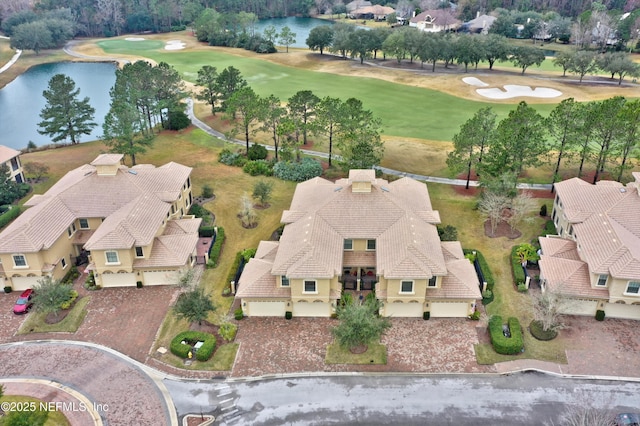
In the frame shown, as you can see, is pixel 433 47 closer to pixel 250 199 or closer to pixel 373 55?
pixel 373 55

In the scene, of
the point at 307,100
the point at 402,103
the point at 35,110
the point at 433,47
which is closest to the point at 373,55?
the point at 433,47

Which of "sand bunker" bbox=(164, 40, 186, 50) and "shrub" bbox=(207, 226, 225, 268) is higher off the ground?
"sand bunker" bbox=(164, 40, 186, 50)

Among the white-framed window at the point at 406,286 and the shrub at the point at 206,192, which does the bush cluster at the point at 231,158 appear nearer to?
the shrub at the point at 206,192

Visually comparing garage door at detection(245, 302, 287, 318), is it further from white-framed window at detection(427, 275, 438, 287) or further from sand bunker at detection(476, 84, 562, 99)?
sand bunker at detection(476, 84, 562, 99)

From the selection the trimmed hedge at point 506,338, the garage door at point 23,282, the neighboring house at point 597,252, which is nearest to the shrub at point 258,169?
the garage door at point 23,282

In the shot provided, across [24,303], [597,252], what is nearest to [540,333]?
[597,252]

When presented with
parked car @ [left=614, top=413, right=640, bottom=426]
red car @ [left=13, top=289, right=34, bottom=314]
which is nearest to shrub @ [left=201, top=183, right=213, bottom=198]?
red car @ [left=13, top=289, right=34, bottom=314]
